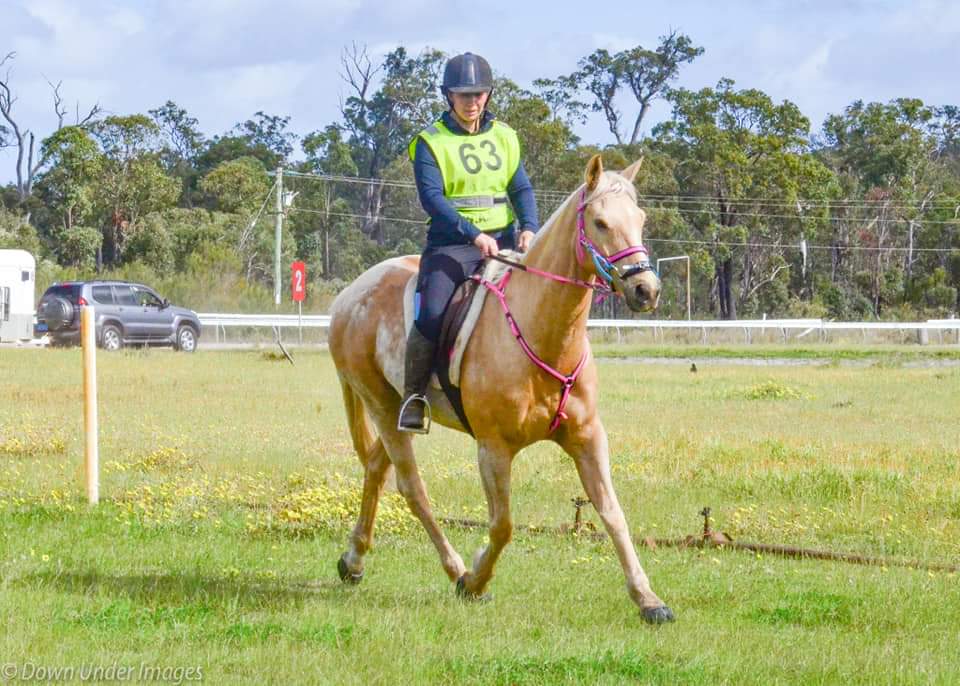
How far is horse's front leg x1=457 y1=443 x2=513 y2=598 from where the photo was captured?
7387 millimetres

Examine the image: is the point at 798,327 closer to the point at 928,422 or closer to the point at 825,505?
the point at 928,422

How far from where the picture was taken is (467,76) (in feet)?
26.2

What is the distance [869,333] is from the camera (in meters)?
52.6

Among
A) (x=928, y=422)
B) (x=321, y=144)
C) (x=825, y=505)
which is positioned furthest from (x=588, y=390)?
(x=321, y=144)

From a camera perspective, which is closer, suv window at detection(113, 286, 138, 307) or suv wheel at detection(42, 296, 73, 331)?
suv wheel at detection(42, 296, 73, 331)

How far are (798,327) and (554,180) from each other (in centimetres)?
1491

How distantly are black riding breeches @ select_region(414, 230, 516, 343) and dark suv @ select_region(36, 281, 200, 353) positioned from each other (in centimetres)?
3106

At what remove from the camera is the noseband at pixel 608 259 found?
6488 millimetres

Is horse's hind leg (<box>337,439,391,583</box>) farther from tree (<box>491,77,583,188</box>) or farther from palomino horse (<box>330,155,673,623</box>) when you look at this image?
tree (<box>491,77,583,188</box>)

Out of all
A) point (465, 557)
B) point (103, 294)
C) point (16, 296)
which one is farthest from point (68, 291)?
point (465, 557)

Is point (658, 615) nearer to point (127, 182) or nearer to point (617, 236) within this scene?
point (617, 236)

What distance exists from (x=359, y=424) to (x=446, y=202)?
2.27 m

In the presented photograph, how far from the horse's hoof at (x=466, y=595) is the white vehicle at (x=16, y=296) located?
115 ft

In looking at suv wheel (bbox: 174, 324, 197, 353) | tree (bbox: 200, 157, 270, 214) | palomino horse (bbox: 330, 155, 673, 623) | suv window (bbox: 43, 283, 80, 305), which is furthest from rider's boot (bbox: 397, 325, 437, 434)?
tree (bbox: 200, 157, 270, 214)
